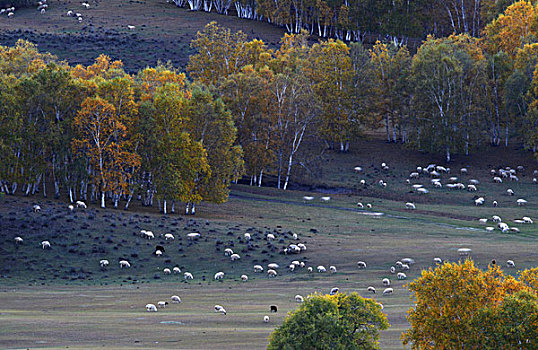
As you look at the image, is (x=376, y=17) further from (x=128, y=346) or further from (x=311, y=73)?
(x=128, y=346)

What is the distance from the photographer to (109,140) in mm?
70812

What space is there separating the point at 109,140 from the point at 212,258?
2079 cm

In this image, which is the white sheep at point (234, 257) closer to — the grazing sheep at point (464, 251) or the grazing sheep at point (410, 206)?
the grazing sheep at point (464, 251)

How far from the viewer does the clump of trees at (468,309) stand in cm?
2534

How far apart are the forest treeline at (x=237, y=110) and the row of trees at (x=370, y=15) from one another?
3078 cm

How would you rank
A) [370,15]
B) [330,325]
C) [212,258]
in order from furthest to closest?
1. [370,15]
2. [212,258]
3. [330,325]

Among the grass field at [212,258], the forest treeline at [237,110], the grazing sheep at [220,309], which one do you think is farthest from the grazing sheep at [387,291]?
the forest treeline at [237,110]

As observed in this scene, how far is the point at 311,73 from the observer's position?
111 meters

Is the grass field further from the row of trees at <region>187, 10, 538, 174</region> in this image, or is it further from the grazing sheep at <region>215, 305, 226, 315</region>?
the row of trees at <region>187, 10, 538, 174</region>

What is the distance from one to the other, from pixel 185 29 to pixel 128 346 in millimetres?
136992

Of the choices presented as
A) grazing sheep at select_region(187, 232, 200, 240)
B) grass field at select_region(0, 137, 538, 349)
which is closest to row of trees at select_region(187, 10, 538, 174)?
grass field at select_region(0, 137, 538, 349)

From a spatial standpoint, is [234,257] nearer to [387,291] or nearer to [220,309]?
[387,291]

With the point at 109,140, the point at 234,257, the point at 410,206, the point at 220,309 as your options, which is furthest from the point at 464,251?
the point at 109,140

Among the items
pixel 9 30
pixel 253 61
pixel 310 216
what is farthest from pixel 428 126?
pixel 9 30
